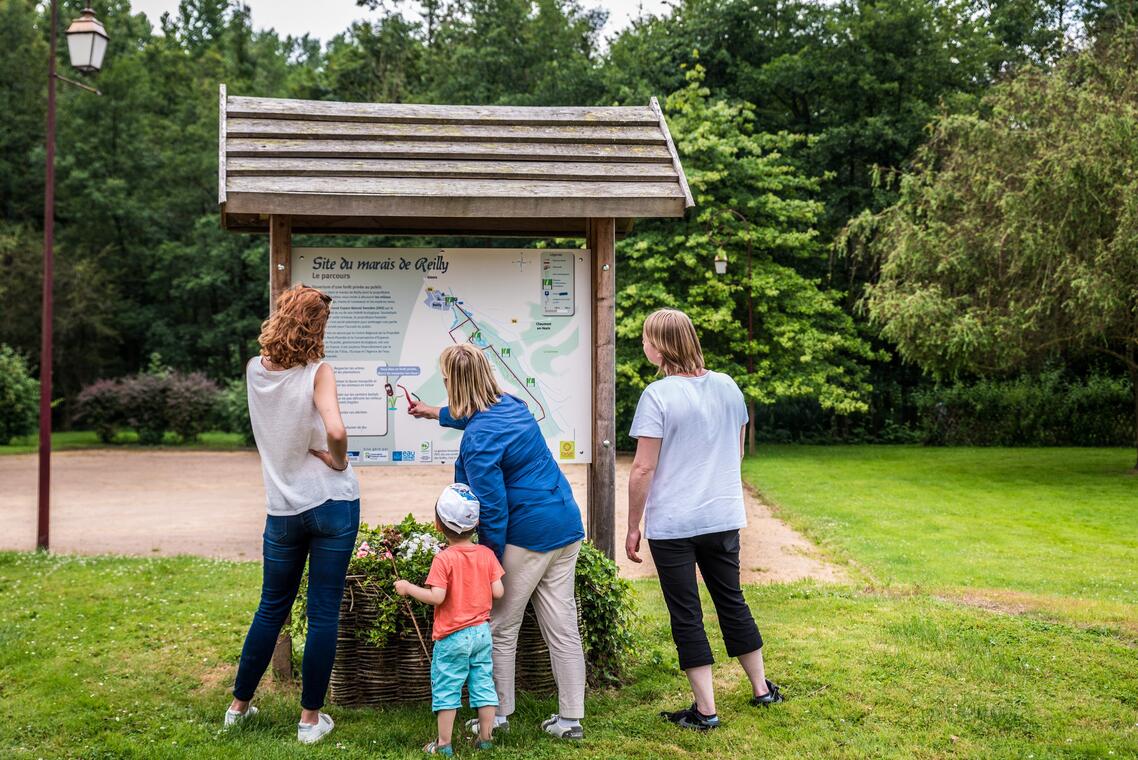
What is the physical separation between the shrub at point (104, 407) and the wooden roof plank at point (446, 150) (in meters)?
22.4

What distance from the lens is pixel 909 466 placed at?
20.7 metres

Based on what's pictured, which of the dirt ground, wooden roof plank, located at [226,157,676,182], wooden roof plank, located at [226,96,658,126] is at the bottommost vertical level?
the dirt ground

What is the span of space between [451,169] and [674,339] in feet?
6.19

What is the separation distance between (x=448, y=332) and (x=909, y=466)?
17.0 meters

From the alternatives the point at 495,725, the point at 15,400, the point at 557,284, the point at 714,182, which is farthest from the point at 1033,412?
the point at 15,400

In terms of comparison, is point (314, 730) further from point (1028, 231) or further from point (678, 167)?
point (1028, 231)

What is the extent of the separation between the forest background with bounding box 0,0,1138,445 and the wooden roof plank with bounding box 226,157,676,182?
12.7 meters

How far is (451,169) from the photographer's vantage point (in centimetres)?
573

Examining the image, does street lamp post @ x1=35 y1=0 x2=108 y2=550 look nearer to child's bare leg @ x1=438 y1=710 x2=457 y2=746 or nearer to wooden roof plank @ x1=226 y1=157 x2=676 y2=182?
wooden roof plank @ x1=226 y1=157 x2=676 y2=182

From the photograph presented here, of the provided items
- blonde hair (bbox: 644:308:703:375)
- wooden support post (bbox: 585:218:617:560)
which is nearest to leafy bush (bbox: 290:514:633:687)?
wooden support post (bbox: 585:218:617:560)

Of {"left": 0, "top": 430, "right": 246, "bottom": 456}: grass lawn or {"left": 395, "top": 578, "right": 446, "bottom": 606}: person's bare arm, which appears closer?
{"left": 395, "top": 578, "right": 446, "bottom": 606}: person's bare arm

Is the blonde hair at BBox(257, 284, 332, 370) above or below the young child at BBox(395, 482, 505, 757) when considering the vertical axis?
above

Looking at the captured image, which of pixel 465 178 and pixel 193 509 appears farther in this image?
pixel 193 509

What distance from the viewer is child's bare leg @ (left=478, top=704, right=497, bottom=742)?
14.4 ft
